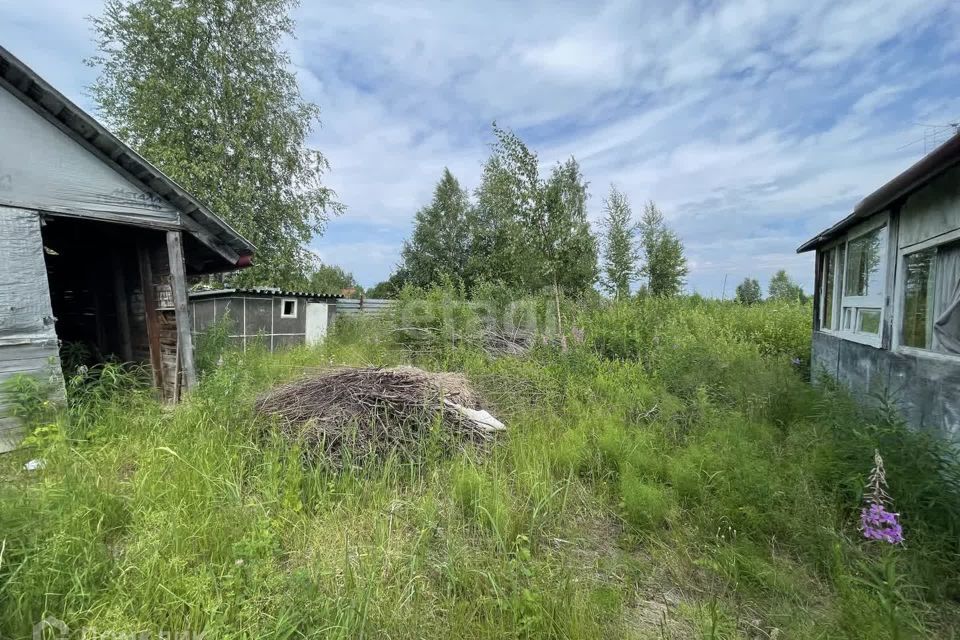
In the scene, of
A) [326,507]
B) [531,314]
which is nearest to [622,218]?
[531,314]

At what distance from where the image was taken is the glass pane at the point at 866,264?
5.04 meters

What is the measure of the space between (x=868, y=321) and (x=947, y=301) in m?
1.90

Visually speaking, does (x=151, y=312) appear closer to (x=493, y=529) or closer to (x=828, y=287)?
(x=493, y=529)

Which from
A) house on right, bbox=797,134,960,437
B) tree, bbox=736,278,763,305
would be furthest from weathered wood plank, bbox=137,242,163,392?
tree, bbox=736,278,763,305

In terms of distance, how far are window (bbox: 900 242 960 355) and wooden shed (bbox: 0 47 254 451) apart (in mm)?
7870

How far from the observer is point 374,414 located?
165 inches

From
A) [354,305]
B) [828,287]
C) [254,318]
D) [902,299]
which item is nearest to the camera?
[902,299]

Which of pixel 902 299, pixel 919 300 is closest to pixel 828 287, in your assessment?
pixel 902 299

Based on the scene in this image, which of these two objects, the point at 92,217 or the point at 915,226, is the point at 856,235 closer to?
the point at 915,226

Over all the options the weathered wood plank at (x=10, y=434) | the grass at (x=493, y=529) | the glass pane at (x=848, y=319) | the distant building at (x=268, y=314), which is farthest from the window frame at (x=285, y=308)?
the glass pane at (x=848, y=319)

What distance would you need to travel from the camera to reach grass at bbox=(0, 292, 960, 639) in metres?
2.17

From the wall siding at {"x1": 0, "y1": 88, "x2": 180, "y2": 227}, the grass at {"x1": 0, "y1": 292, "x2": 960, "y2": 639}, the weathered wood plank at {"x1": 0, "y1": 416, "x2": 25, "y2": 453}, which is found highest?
the wall siding at {"x1": 0, "y1": 88, "x2": 180, "y2": 227}

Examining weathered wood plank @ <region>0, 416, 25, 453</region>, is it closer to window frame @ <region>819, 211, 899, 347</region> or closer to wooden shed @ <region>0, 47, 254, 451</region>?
wooden shed @ <region>0, 47, 254, 451</region>

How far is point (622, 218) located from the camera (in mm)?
17062
